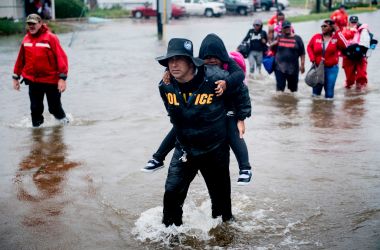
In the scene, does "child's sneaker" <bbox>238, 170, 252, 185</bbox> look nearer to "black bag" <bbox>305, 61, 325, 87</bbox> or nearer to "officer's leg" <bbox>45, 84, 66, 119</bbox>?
"officer's leg" <bbox>45, 84, 66, 119</bbox>

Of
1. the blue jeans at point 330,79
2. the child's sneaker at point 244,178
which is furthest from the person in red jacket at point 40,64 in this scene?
the blue jeans at point 330,79

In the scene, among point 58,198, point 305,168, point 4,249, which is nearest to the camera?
point 4,249

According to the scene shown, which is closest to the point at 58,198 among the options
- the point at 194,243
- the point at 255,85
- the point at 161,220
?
the point at 161,220

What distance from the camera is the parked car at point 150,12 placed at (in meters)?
42.8

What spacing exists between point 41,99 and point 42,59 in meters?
0.72

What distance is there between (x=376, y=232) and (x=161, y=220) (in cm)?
204

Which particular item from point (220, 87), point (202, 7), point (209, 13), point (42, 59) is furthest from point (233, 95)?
point (202, 7)

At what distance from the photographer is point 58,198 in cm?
657

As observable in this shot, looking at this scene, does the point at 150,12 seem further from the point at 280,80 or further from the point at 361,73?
the point at 280,80

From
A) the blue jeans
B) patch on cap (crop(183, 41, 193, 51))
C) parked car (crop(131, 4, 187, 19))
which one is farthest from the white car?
patch on cap (crop(183, 41, 193, 51))

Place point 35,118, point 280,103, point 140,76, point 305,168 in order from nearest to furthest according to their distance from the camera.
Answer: point 305,168 → point 35,118 → point 280,103 → point 140,76

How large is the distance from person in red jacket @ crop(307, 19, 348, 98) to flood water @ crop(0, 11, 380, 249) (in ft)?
1.83

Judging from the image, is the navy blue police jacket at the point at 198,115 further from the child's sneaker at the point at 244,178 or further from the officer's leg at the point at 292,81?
the officer's leg at the point at 292,81

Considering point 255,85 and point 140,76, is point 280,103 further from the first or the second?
point 140,76
